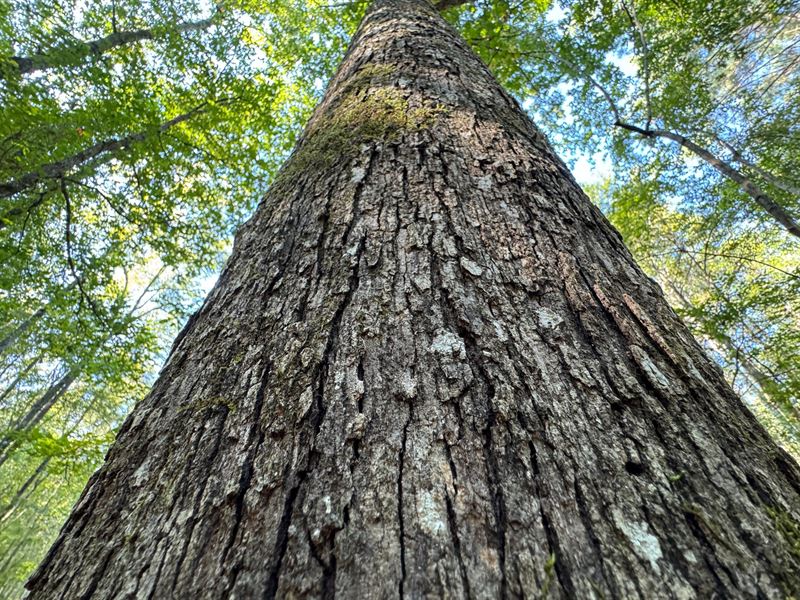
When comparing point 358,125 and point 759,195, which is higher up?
point 759,195

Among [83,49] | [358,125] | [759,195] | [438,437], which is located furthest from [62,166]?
[759,195]

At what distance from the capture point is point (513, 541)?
21.4 inches

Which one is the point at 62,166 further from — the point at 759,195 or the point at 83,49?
the point at 759,195

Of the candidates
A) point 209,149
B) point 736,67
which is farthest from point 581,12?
point 209,149

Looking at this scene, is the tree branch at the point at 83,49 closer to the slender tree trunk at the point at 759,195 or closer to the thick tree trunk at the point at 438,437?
the thick tree trunk at the point at 438,437

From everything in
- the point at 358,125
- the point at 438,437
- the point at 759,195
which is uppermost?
the point at 759,195

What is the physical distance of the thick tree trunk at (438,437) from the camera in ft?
1.77

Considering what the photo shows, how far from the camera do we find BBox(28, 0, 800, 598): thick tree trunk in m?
0.54

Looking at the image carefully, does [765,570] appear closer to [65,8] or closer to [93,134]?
[93,134]

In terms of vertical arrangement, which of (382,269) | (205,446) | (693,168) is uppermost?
(693,168)

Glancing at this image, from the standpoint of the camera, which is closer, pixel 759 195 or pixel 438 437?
pixel 438 437

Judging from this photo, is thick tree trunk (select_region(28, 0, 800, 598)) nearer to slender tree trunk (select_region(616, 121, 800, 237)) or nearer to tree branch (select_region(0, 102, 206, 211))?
tree branch (select_region(0, 102, 206, 211))

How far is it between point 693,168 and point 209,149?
9.84 m

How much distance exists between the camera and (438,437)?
676 millimetres
